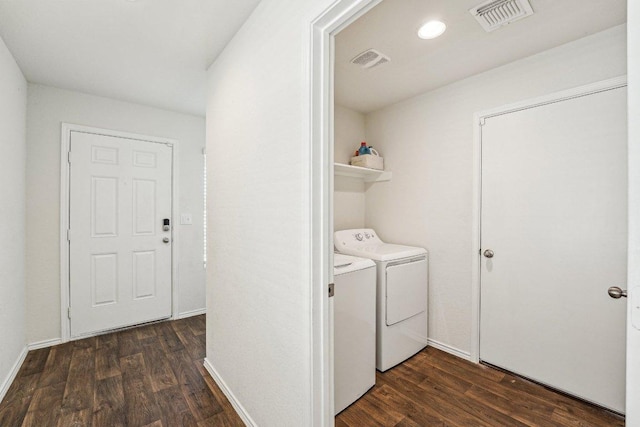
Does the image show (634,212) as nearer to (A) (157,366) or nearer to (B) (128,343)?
(A) (157,366)

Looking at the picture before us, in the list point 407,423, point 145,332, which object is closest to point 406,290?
point 407,423

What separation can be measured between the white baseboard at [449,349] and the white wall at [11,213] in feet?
10.6

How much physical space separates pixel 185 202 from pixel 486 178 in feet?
10.2

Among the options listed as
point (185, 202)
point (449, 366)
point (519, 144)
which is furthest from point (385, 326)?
point (185, 202)

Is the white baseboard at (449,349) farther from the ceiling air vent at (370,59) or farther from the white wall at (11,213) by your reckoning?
the white wall at (11,213)

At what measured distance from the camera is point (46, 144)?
265 cm

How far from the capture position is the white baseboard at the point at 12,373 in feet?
6.39

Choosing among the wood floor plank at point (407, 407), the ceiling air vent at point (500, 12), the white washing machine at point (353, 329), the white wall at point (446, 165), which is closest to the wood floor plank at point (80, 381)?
the white washing machine at point (353, 329)

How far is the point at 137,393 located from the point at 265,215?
5.28ft

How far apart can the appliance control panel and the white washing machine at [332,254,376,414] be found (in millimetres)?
592

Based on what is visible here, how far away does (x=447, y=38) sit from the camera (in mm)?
1896

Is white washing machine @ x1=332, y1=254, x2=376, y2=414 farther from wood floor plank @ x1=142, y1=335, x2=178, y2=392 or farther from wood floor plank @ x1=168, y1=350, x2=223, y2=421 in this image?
wood floor plank @ x1=142, y1=335, x2=178, y2=392

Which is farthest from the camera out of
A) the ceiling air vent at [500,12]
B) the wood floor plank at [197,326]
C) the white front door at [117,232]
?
the wood floor plank at [197,326]

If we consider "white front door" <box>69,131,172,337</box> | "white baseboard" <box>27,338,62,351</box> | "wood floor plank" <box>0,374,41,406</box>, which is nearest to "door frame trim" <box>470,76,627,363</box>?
"white front door" <box>69,131,172,337</box>
